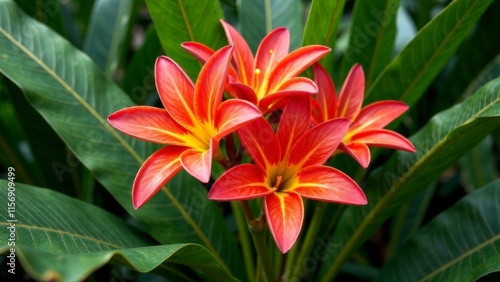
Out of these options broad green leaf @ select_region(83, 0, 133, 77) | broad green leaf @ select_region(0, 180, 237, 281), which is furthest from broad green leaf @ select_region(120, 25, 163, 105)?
broad green leaf @ select_region(0, 180, 237, 281)

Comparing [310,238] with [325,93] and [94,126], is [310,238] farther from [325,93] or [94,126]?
[94,126]

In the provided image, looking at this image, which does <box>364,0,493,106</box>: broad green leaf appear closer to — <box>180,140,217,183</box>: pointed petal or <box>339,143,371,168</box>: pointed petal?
<box>339,143,371,168</box>: pointed petal

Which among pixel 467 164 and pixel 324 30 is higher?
pixel 324 30

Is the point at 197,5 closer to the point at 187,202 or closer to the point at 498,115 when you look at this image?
the point at 187,202

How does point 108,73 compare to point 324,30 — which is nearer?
point 324,30

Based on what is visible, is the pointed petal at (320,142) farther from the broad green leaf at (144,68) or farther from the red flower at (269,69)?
the broad green leaf at (144,68)

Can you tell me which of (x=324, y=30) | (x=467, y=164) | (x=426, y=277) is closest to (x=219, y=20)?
(x=324, y=30)
